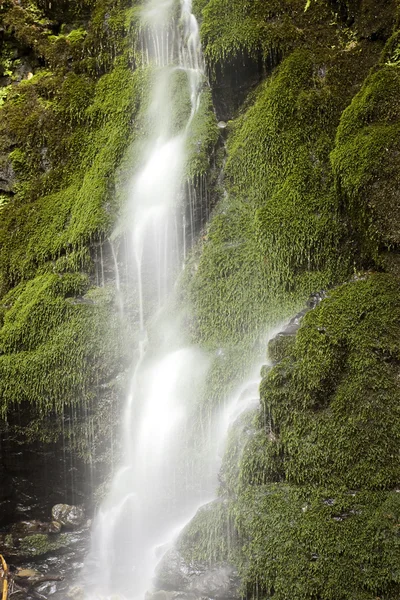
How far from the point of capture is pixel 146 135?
9.55 m

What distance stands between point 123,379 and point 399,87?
5.47 meters

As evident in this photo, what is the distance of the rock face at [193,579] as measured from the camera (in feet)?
15.4

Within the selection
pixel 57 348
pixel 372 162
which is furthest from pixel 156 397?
pixel 372 162

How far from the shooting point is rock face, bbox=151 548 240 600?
468 cm

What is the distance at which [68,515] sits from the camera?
7652 mm

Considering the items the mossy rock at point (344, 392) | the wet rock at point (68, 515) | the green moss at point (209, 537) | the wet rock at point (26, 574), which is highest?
the mossy rock at point (344, 392)

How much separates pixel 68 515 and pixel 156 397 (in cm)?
235

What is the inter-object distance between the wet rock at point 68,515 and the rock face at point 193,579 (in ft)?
9.20

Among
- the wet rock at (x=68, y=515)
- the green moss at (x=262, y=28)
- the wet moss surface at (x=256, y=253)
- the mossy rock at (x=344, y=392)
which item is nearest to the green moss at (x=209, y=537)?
the wet moss surface at (x=256, y=253)

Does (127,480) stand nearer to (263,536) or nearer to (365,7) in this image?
(263,536)

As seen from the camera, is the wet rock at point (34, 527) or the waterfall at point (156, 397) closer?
the waterfall at point (156, 397)

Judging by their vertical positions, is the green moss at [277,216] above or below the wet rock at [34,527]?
above

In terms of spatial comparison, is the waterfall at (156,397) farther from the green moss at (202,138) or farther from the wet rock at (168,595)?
the wet rock at (168,595)

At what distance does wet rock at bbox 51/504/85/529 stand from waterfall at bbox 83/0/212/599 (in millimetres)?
557
